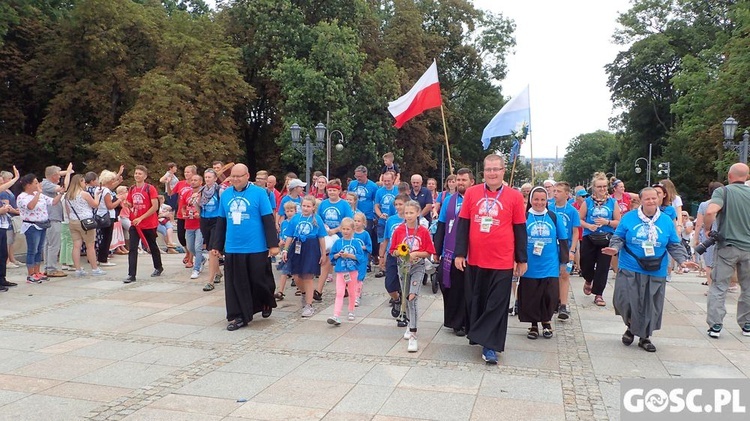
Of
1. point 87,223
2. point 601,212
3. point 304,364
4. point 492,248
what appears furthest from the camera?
point 87,223

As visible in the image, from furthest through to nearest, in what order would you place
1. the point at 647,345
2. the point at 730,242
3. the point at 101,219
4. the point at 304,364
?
the point at 101,219 → the point at 730,242 → the point at 647,345 → the point at 304,364

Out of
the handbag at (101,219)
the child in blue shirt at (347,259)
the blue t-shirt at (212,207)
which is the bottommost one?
the child in blue shirt at (347,259)

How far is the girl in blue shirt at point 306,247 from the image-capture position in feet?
25.4

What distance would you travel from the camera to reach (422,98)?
11.3m

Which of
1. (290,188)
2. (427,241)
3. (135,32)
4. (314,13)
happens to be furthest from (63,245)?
(314,13)

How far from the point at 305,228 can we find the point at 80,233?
15.8ft

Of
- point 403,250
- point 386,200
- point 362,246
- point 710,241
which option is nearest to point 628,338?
point 710,241

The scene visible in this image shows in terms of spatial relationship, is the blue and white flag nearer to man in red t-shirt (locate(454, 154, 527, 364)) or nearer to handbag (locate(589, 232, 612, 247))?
handbag (locate(589, 232, 612, 247))

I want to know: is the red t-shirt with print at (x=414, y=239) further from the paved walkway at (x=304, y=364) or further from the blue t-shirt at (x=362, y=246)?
the paved walkway at (x=304, y=364)

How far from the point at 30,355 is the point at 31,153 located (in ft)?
81.4

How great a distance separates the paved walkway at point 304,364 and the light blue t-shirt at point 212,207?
167 cm

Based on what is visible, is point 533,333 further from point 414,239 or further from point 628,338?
point 414,239

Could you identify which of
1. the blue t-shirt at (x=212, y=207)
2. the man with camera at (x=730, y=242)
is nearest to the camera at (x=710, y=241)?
the man with camera at (x=730, y=242)

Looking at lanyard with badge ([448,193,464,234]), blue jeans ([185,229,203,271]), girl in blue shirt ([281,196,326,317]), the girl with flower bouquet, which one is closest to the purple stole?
lanyard with badge ([448,193,464,234])
